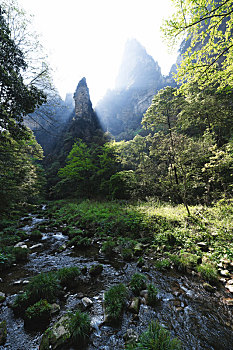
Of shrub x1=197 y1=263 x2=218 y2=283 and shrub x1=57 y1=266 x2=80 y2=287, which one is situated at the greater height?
shrub x1=197 y1=263 x2=218 y2=283

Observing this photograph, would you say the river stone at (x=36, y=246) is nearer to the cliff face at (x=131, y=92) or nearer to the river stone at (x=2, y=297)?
the river stone at (x=2, y=297)

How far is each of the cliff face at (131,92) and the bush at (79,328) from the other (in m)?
55.5

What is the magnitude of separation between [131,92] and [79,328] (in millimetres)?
98041

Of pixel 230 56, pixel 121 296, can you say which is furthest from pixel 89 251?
pixel 230 56

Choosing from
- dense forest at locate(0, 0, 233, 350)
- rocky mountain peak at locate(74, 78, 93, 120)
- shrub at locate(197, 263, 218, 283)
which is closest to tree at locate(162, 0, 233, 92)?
dense forest at locate(0, 0, 233, 350)

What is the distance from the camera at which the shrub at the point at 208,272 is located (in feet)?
12.4

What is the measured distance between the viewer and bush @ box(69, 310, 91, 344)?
244cm

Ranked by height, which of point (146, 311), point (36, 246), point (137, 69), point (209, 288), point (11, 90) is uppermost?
point (137, 69)

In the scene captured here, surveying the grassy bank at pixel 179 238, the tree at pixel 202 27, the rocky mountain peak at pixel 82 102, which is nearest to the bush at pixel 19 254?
the grassy bank at pixel 179 238

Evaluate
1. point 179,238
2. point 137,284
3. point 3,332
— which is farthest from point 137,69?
point 3,332

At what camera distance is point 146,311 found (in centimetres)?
304

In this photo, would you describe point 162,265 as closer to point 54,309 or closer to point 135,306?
point 135,306

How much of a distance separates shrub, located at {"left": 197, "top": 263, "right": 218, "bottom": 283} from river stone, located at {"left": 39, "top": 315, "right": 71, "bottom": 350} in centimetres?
376

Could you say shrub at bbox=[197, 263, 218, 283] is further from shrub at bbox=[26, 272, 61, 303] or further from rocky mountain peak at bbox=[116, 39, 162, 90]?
rocky mountain peak at bbox=[116, 39, 162, 90]
